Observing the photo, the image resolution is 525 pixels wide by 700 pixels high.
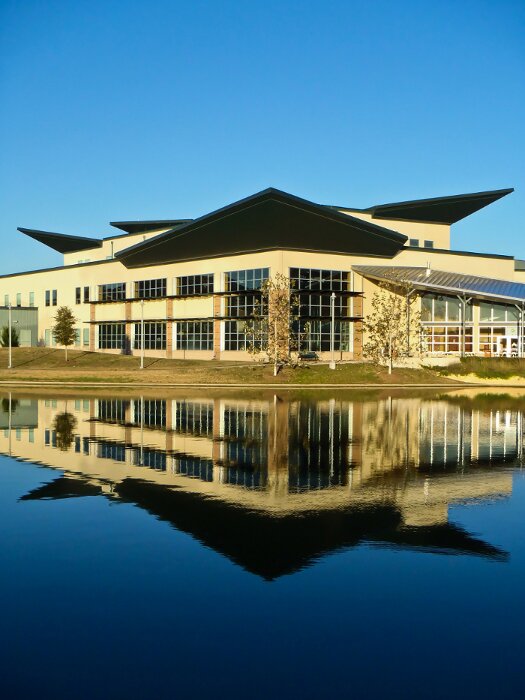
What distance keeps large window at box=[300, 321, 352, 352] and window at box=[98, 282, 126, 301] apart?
86.4ft

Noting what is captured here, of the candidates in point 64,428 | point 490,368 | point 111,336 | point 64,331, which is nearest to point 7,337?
point 111,336

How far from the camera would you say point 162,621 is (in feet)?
25.5

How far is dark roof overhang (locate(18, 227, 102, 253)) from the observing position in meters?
97.6

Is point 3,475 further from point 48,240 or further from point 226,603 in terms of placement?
point 48,240

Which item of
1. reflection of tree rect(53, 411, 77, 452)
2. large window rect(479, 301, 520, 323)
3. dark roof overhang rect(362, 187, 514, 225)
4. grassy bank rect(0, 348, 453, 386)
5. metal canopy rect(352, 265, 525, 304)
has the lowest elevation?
reflection of tree rect(53, 411, 77, 452)

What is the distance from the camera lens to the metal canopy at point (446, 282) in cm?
6256

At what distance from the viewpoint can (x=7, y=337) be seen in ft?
304

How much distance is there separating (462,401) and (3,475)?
93.2 feet

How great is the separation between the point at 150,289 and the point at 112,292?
812 cm

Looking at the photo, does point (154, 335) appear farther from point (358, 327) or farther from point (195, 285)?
point (358, 327)

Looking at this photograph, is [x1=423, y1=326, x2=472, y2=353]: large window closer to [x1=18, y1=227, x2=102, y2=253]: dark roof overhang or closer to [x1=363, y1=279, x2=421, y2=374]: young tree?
[x1=363, y1=279, x2=421, y2=374]: young tree

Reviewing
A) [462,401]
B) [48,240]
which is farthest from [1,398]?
[48,240]

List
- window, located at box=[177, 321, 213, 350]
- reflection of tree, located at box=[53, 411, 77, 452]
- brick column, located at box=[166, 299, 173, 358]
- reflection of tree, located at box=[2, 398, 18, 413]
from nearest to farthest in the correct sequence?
reflection of tree, located at box=[53, 411, 77, 452], reflection of tree, located at box=[2, 398, 18, 413], window, located at box=[177, 321, 213, 350], brick column, located at box=[166, 299, 173, 358]

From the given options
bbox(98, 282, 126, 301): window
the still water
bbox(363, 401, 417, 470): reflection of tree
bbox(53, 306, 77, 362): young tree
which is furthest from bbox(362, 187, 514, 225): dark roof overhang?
the still water
